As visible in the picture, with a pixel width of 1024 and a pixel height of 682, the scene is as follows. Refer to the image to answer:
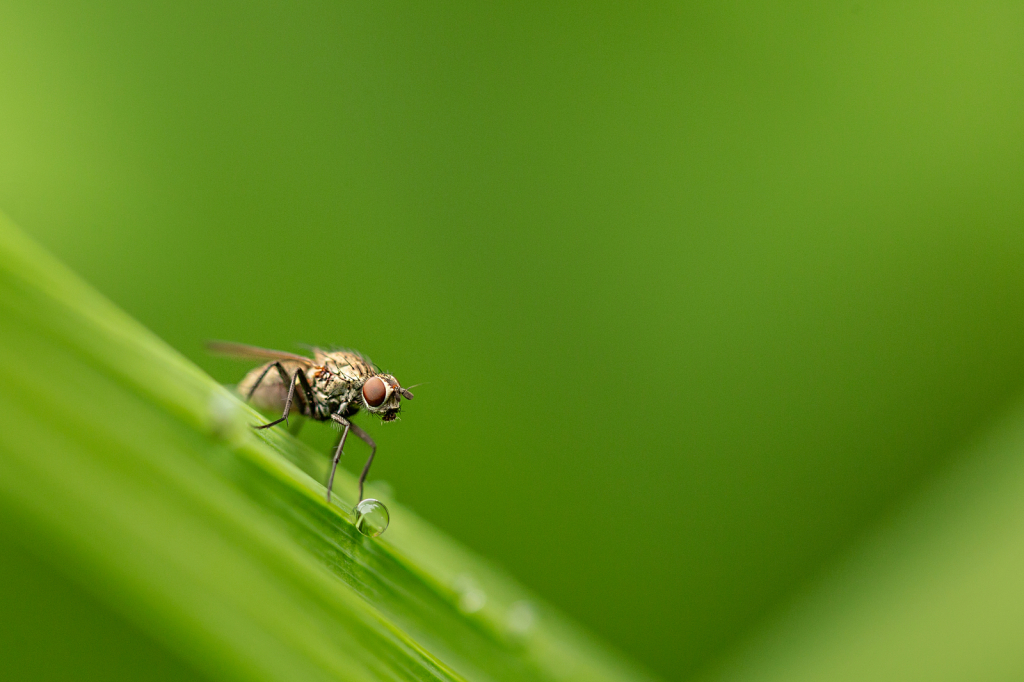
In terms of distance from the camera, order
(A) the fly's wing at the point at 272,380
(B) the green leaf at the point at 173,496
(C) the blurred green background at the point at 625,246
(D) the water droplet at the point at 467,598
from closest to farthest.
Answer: (B) the green leaf at the point at 173,496 → (D) the water droplet at the point at 467,598 → (A) the fly's wing at the point at 272,380 → (C) the blurred green background at the point at 625,246

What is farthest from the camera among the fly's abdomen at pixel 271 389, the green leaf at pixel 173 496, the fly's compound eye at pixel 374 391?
the fly's abdomen at pixel 271 389

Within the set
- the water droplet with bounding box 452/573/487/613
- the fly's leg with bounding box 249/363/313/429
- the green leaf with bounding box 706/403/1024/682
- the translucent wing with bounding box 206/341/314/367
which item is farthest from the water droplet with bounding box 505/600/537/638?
the green leaf with bounding box 706/403/1024/682

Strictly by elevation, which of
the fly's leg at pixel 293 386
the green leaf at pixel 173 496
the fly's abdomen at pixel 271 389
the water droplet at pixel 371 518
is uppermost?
the green leaf at pixel 173 496

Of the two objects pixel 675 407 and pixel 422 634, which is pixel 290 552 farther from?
pixel 675 407

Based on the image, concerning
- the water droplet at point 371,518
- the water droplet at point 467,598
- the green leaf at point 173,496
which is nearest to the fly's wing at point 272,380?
the water droplet at point 371,518

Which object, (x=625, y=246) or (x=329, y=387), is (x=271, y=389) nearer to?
(x=329, y=387)

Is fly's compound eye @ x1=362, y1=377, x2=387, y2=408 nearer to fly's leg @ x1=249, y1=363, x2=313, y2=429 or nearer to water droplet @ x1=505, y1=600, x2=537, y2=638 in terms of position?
fly's leg @ x1=249, y1=363, x2=313, y2=429

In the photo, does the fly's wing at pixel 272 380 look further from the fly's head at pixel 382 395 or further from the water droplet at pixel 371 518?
the water droplet at pixel 371 518
